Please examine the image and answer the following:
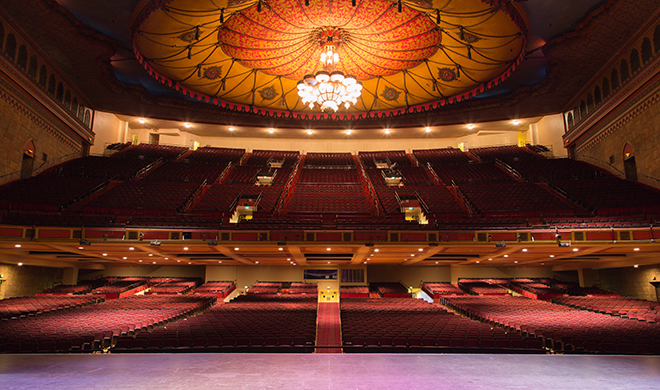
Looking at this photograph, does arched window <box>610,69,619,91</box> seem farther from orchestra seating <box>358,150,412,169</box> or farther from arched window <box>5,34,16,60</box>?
arched window <box>5,34,16,60</box>

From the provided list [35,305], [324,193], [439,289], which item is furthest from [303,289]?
[35,305]

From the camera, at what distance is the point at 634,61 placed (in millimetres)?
14070

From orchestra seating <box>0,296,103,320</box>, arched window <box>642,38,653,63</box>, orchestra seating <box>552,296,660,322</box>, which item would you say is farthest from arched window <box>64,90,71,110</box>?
arched window <box>642,38,653,63</box>

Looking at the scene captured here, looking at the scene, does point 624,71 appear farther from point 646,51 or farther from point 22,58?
point 22,58

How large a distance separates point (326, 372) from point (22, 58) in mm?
17988

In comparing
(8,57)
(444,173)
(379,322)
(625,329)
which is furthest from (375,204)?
(8,57)

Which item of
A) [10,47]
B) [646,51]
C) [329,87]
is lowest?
[329,87]

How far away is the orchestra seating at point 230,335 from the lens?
6.43 m

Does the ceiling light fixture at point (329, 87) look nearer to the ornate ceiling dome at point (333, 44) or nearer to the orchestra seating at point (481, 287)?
the ornate ceiling dome at point (333, 44)

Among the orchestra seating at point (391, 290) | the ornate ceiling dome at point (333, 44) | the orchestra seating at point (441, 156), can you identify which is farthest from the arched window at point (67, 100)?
the orchestra seating at point (441, 156)

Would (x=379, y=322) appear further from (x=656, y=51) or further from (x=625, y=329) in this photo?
(x=656, y=51)

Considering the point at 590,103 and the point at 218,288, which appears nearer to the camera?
the point at 218,288

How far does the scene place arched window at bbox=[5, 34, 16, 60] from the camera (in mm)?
13078

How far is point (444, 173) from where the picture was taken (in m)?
21.1
